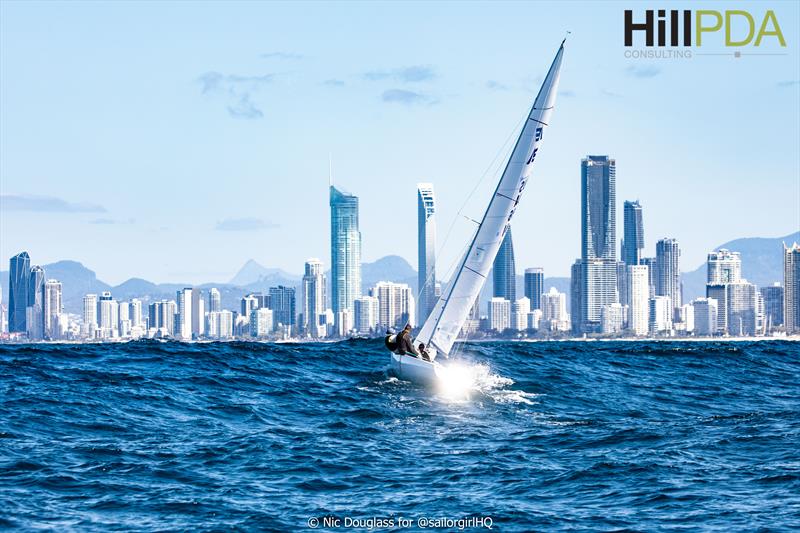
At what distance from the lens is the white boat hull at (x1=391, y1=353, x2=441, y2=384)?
37.8 meters

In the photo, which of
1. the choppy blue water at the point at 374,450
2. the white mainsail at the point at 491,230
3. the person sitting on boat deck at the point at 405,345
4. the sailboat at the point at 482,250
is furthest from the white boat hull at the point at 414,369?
the white mainsail at the point at 491,230

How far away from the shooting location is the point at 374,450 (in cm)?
2548

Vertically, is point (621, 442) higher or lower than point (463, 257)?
lower

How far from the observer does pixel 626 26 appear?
51.7 metres

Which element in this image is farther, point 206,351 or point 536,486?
point 206,351

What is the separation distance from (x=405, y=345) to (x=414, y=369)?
1289 millimetres

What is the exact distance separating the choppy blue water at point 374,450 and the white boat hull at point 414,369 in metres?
0.53

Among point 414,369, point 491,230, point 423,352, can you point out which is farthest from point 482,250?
point 414,369

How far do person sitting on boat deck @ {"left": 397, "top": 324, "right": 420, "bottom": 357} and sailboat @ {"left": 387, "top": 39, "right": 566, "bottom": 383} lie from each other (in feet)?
0.78

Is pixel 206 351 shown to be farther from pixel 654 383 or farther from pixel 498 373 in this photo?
pixel 654 383

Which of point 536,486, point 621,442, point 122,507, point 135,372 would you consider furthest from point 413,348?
point 122,507

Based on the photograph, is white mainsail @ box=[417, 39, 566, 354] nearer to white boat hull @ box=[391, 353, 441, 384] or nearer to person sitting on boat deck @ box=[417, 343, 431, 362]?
person sitting on boat deck @ box=[417, 343, 431, 362]

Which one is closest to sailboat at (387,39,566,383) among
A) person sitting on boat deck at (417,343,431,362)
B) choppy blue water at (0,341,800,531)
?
person sitting on boat deck at (417,343,431,362)

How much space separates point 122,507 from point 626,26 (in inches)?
1563
